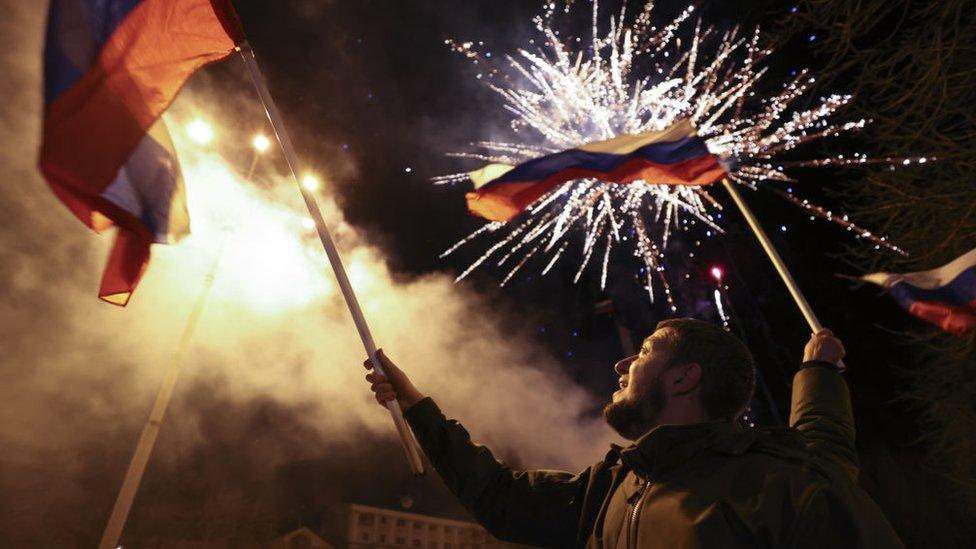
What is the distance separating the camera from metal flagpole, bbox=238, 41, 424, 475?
104 inches

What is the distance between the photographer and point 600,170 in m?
4.50

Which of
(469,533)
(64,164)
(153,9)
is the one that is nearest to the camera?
(64,164)

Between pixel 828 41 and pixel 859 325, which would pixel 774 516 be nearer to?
pixel 828 41

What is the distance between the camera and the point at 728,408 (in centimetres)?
213

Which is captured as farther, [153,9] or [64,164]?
[153,9]

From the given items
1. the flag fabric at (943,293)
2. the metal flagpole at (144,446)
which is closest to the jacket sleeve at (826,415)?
the flag fabric at (943,293)

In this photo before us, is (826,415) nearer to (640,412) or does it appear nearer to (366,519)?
(640,412)

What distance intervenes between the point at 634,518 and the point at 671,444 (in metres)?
0.24

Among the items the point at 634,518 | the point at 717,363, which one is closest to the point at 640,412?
the point at 717,363

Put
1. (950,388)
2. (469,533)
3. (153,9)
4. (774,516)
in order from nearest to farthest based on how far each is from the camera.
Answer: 1. (774,516)
2. (153,9)
3. (950,388)
4. (469,533)

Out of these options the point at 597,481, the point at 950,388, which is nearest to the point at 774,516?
the point at 597,481

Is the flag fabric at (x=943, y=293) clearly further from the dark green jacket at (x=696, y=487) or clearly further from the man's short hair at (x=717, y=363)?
the man's short hair at (x=717, y=363)

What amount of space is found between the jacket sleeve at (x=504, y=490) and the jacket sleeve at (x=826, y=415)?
0.83 metres

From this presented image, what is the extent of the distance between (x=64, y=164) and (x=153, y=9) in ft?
3.38
